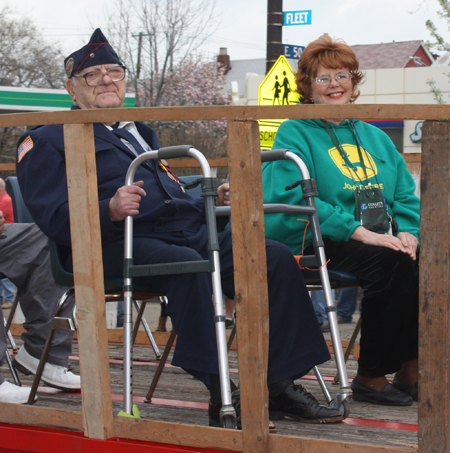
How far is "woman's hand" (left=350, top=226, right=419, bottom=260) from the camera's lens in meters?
2.87

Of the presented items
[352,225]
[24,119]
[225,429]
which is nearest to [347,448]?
[225,429]

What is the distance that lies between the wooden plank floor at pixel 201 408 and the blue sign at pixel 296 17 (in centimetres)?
569

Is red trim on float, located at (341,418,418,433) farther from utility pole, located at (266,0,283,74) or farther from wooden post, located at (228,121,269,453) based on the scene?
utility pole, located at (266,0,283,74)

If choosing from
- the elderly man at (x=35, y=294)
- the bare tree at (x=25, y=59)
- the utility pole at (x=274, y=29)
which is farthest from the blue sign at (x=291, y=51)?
the bare tree at (x=25, y=59)

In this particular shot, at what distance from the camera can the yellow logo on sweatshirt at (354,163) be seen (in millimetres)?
3090

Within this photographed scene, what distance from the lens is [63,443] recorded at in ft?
7.55

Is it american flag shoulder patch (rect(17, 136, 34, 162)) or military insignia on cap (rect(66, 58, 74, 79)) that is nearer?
american flag shoulder patch (rect(17, 136, 34, 162))

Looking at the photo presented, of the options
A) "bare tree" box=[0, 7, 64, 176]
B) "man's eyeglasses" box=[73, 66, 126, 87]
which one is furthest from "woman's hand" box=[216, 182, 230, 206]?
"bare tree" box=[0, 7, 64, 176]

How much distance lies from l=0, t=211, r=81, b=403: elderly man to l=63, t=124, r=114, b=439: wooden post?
3.43 ft

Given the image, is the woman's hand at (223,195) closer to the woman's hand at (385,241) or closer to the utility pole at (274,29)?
the woman's hand at (385,241)

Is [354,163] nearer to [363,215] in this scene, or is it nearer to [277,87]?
[363,215]

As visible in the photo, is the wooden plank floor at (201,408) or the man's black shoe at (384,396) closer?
the wooden plank floor at (201,408)

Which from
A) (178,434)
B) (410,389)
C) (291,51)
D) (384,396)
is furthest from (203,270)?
(291,51)

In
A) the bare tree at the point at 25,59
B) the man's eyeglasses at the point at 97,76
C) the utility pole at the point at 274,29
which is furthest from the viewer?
the bare tree at the point at 25,59
